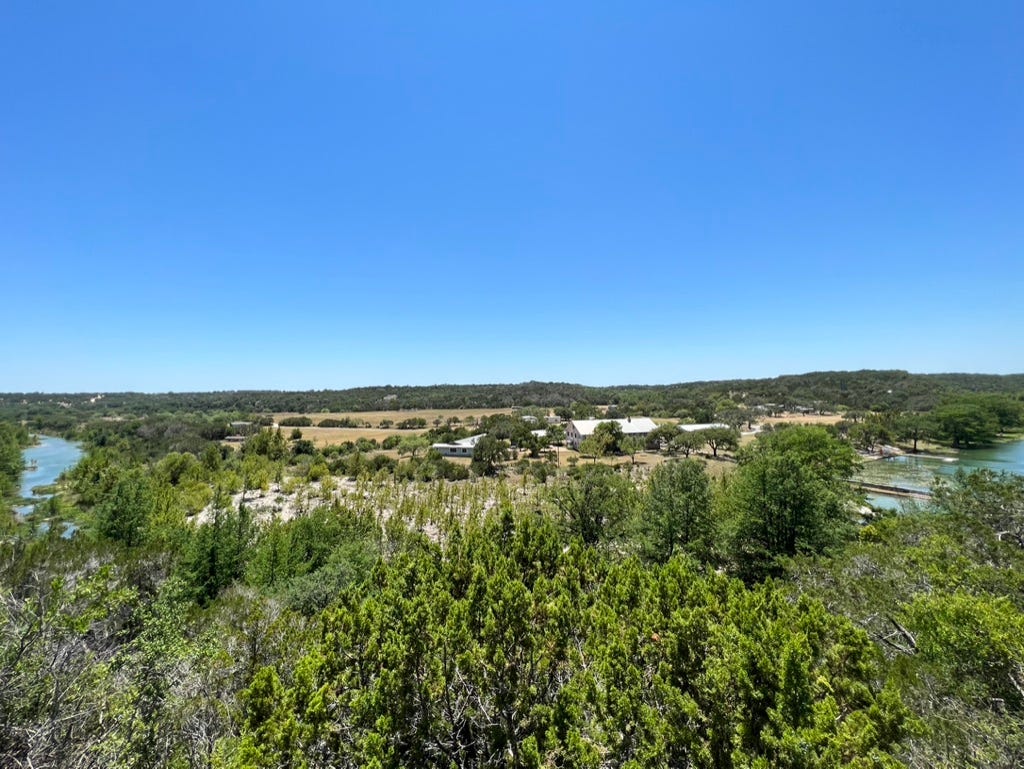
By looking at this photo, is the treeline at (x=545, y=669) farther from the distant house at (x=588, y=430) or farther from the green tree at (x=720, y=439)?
the distant house at (x=588, y=430)

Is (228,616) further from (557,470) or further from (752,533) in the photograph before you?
(557,470)

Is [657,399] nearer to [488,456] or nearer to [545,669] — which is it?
[488,456]

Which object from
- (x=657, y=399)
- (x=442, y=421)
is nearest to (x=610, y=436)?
(x=442, y=421)

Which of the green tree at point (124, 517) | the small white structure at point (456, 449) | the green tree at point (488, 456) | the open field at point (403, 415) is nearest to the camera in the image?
the green tree at point (124, 517)

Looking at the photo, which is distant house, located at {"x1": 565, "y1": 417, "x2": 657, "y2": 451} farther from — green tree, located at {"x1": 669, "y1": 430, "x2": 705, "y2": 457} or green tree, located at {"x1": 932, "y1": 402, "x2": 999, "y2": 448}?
green tree, located at {"x1": 932, "y1": 402, "x2": 999, "y2": 448}

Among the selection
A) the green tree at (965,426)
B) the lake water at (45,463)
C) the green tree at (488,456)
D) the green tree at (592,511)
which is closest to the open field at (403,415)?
the lake water at (45,463)

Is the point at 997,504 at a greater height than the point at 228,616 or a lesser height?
greater

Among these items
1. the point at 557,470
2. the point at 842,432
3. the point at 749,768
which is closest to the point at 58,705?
the point at 749,768

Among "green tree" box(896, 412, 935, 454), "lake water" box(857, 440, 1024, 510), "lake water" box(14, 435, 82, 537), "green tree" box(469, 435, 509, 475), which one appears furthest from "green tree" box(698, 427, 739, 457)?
"lake water" box(14, 435, 82, 537)
